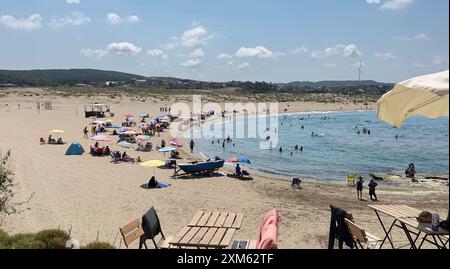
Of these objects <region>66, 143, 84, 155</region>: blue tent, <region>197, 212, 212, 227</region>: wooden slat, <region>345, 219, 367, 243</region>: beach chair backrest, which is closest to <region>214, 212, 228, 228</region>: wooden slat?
<region>197, 212, 212, 227</region>: wooden slat

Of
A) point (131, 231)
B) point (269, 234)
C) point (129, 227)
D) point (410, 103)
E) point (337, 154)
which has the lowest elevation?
point (337, 154)

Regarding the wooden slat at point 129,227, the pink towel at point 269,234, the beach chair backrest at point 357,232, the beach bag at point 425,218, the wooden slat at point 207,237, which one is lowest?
the wooden slat at point 129,227

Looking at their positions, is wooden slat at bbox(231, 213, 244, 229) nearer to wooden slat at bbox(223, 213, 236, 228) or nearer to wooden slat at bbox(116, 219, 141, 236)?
wooden slat at bbox(223, 213, 236, 228)

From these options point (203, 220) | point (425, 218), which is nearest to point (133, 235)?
point (203, 220)

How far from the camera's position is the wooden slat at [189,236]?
6.34 m

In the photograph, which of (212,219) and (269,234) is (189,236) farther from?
(269,234)

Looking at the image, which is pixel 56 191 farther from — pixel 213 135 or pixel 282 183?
pixel 213 135

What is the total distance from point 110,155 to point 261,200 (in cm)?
1431

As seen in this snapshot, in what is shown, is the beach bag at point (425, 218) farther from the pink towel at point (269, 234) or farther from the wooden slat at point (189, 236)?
the wooden slat at point (189, 236)

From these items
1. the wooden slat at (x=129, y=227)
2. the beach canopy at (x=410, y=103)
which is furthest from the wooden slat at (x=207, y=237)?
the beach canopy at (x=410, y=103)

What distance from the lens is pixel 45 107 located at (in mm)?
66062

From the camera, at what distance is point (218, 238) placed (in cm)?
654

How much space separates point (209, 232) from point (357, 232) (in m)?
2.61
